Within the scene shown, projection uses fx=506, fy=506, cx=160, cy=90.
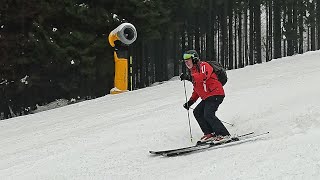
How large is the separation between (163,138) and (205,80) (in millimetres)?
1491

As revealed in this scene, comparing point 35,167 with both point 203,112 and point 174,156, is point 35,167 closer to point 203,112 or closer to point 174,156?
point 174,156

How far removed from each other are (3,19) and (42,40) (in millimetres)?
1823

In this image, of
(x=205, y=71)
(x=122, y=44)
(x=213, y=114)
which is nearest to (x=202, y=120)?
(x=213, y=114)

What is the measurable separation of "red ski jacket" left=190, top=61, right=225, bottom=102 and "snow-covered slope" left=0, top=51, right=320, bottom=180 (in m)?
1.02

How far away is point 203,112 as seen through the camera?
8.87 meters

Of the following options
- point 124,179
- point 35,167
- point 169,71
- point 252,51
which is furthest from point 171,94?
point 252,51

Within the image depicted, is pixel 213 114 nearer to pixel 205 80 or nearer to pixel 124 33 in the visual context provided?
pixel 205 80

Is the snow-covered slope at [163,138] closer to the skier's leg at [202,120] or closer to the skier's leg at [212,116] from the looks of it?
the skier's leg at [202,120]

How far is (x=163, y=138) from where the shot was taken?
9.28m

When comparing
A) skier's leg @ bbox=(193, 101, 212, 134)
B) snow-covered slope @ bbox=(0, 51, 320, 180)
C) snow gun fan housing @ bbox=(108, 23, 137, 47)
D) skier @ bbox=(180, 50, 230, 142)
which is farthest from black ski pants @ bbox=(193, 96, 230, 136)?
snow gun fan housing @ bbox=(108, 23, 137, 47)

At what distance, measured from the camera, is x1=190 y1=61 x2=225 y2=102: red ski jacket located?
331 inches

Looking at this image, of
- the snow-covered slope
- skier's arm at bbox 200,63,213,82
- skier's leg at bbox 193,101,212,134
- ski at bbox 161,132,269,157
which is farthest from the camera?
Answer: skier's leg at bbox 193,101,212,134

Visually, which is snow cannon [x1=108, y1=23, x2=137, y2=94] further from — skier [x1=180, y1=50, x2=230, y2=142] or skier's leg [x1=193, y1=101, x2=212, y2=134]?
skier [x1=180, y1=50, x2=230, y2=142]

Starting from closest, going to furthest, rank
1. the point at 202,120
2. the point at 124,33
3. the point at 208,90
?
the point at 208,90
the point at 202,120
the point at 124,33
